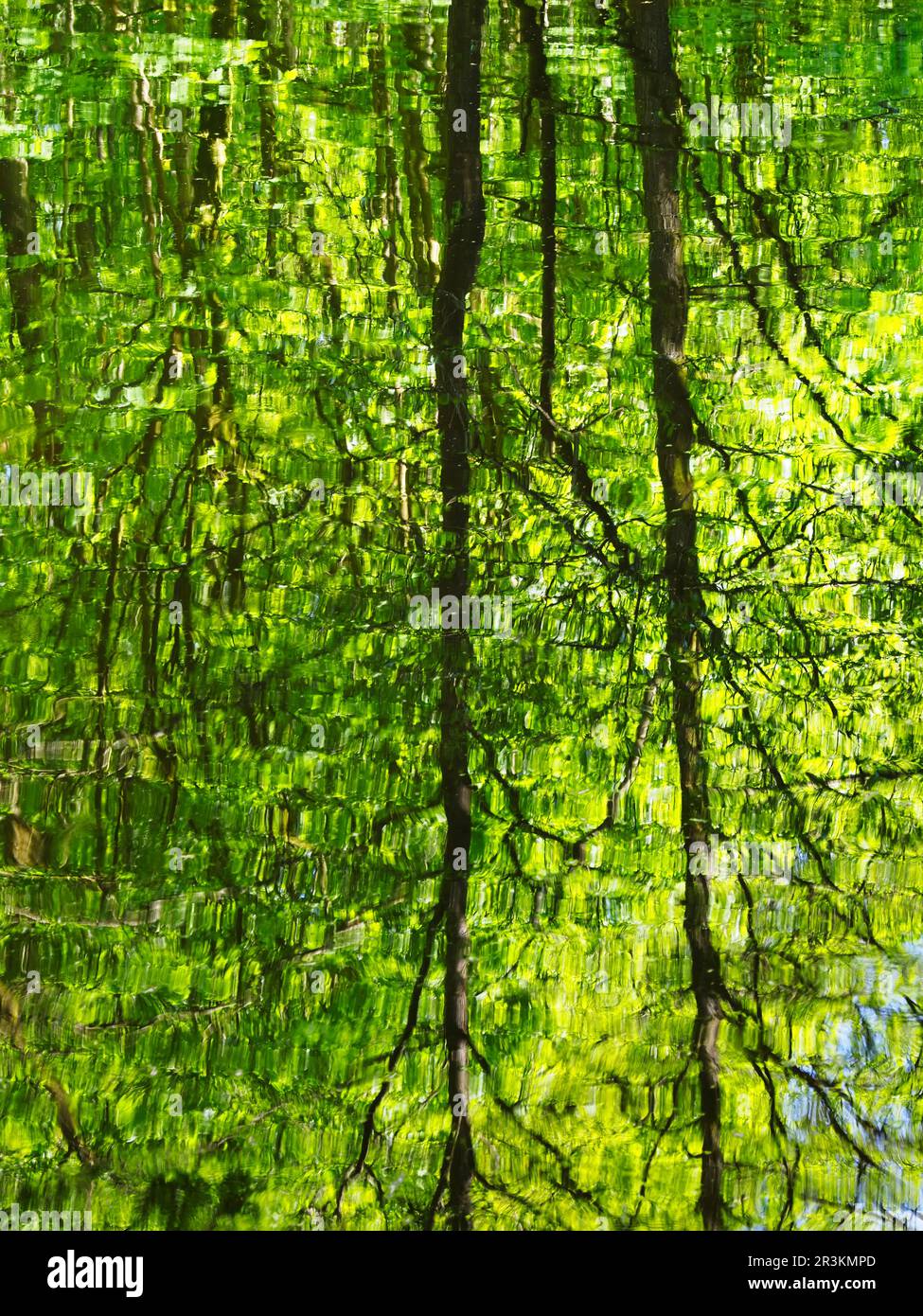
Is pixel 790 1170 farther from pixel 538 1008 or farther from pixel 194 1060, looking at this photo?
pixel 194 1060

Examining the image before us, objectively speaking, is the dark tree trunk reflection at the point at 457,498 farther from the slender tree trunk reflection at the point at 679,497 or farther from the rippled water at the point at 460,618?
the slender tree trunk reflection at the point at 679,497

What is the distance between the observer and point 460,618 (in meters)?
2.66

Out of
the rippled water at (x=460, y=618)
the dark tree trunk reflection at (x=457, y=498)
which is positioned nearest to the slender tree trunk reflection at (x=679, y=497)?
the rippled water at (x=460, y=618)

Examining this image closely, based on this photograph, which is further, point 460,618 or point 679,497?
point 679,497

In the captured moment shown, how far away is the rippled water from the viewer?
80.6 inches

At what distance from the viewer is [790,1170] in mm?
2020

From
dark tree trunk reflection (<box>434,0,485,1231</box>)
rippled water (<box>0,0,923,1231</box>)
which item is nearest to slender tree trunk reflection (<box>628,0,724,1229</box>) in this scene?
rippled water (<box>0,0,923,1231</box>)

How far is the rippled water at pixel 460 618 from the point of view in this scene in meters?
2.05
